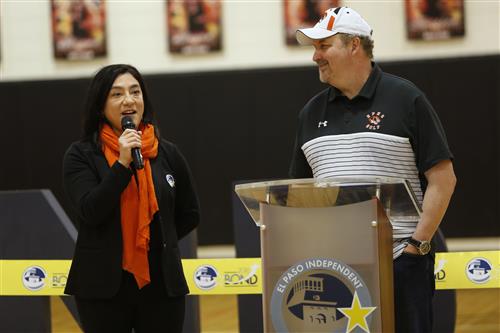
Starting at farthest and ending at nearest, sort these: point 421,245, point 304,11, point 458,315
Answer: point 304,11 < point 458,315 < point 421,245

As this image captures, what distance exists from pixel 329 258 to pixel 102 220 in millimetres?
1049

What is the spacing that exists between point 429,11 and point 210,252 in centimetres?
391

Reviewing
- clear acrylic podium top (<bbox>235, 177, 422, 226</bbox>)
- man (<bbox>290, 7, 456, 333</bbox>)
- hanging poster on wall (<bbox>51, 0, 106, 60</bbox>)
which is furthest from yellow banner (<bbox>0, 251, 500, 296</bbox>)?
hanging poster on wall (<bbox>51, 0, 106, 60</bbox>)

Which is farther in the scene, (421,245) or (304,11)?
(304,11)

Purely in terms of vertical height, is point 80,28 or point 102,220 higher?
point 80,28

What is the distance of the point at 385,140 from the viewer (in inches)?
106

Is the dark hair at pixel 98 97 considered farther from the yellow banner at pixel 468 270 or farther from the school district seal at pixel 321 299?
the yellow banner at pixel 468 270

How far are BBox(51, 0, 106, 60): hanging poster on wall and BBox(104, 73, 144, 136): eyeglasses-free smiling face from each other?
7.03 metres

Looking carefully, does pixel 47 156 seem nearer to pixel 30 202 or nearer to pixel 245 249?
pixel 30 202

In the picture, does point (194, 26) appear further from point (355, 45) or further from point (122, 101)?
point (355, 45)

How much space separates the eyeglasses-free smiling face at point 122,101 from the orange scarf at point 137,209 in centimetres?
5

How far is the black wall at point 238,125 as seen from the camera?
915cm

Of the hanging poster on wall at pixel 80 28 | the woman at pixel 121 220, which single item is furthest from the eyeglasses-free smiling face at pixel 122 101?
the hanging poster on wall at pixel 80 28

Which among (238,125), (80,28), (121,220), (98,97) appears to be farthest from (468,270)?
(80,28)
